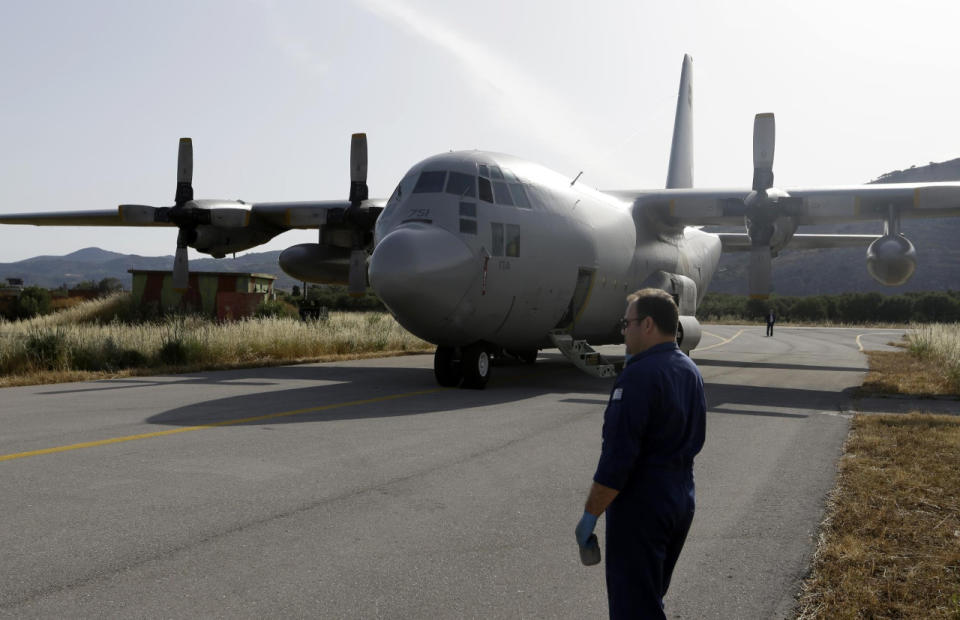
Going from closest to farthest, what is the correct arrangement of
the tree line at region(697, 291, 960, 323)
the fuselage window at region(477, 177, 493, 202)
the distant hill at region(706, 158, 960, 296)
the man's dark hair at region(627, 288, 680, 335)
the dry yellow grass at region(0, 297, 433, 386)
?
the man's dark hair at region(627, 288, 680, 335) → the fuselage window at region(477, 177, 493, 202) → the dry yellow grass at region(0, 297, 433, 386) → the tree line at region(697, 291, 960, 323) → the distant hill at region(706, 158, 960, 296)

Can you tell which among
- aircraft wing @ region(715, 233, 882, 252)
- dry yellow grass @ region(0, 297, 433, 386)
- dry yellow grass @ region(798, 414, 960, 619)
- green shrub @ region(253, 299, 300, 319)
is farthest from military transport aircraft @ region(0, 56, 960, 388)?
green shrub @ region(253, 299, 300, 319)

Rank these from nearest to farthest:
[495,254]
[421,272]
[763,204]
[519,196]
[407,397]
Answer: [421,272] < [407,397] < [495,254] < [519,196] < [763,204]

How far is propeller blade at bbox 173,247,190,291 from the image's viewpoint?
2030cm

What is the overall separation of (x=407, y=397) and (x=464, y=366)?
1.69 metres

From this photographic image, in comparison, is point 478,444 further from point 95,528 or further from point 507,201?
point 507,201

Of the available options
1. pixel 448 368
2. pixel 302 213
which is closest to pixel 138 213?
pixel 302 213

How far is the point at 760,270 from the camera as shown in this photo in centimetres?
1741

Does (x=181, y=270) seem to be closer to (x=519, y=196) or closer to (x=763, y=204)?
(x=519, y=196)

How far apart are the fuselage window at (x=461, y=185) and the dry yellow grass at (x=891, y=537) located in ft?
24.6

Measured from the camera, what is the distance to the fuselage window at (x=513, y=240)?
13828mm

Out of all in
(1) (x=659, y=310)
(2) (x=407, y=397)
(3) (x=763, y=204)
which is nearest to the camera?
(1) (x=659, y=310)

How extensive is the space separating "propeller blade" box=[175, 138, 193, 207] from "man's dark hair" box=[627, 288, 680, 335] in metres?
19.2

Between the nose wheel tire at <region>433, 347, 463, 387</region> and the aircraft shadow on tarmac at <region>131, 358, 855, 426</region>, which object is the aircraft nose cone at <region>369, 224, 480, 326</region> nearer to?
the nose wheel tire at <region>433, 347, 463, 387</region>

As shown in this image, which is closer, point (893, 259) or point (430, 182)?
point (430, 182)
